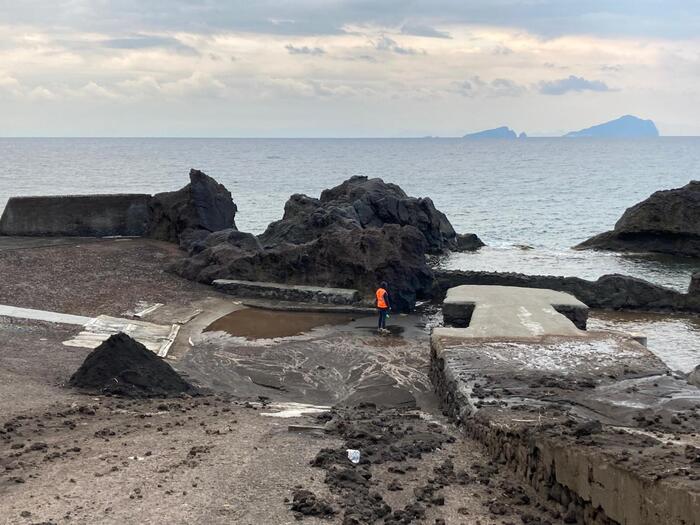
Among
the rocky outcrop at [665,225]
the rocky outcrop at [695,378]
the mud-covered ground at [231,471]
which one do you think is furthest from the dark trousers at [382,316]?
the rocky outcrop at [665,225]

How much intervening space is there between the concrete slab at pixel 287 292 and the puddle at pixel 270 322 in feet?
2.76

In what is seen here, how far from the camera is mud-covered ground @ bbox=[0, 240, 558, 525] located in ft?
27.4

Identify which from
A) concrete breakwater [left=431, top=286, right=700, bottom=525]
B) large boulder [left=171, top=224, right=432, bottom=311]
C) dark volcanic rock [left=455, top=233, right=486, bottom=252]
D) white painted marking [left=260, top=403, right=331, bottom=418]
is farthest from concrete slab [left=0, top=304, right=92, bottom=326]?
dark volcanic rock [left=455, top=233, right=486, bottom=252]

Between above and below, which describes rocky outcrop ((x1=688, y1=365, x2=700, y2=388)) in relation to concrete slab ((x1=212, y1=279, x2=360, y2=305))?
above

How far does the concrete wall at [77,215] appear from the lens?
29391mm

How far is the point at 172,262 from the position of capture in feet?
85.8

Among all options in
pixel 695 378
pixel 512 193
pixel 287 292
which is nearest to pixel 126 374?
pixel 695 378

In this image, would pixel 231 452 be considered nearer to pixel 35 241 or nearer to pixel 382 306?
pixel 382 306

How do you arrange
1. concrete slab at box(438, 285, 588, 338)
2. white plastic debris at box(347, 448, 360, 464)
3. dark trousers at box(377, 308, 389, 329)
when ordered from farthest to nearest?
dark trousers at box(377, 308, 389, 329), concrete slab at box(438, 285, 588, 338), white plastic debris at box(347, 448, 360, 464)

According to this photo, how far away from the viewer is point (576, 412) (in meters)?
10.9

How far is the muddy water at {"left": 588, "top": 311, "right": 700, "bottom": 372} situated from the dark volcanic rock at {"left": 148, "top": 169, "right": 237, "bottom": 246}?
1400 cm

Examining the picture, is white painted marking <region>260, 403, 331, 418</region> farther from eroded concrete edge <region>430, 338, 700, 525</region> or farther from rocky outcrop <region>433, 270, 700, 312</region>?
rocky outcrop <region>433, 270, 700, 312</region>

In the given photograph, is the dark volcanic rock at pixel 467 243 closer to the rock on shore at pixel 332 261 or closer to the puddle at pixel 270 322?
the rock on shore at pixel 332 261

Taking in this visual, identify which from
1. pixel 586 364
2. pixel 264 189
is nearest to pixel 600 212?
pixel 264 189
